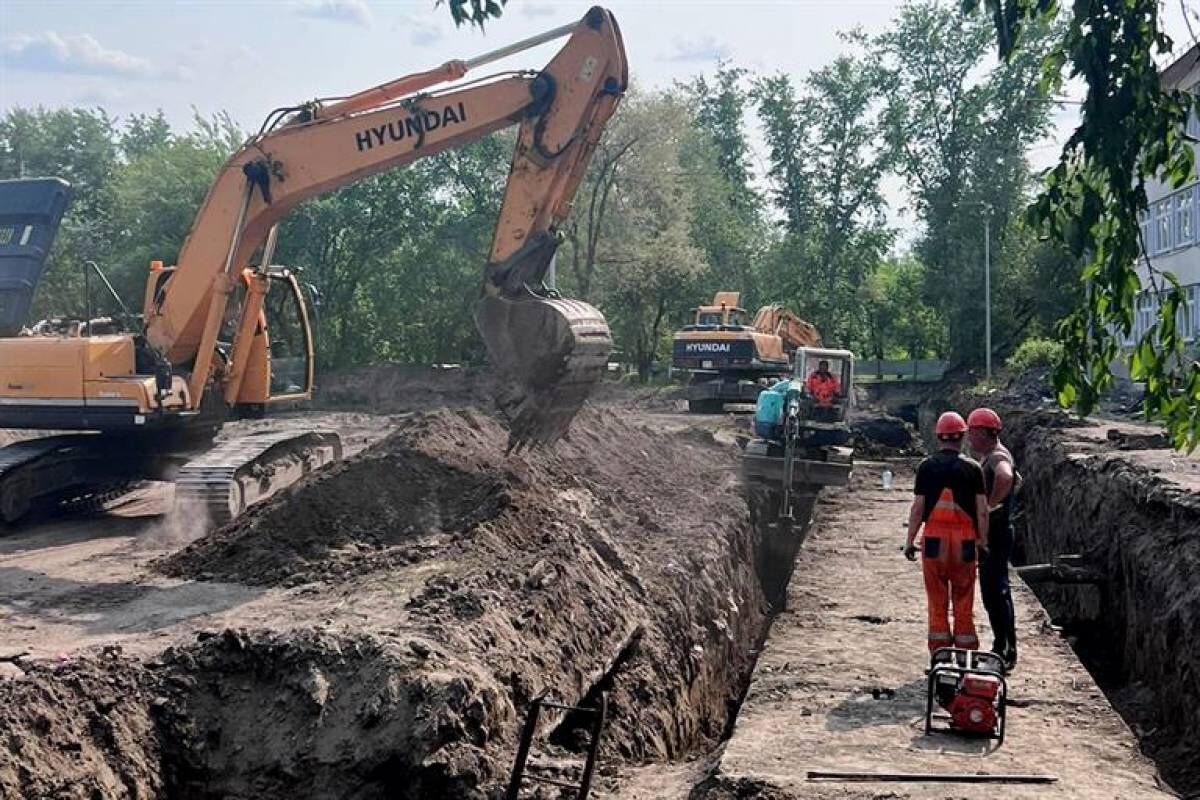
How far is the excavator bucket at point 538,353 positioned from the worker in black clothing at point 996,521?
392 cm

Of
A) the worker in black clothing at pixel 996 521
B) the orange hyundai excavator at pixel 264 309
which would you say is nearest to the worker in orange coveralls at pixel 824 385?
the orange hyundai excavator at pixel 264 309

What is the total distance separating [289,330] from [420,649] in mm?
8678

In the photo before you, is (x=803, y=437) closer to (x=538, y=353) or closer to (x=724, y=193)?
(x=538, y=353)

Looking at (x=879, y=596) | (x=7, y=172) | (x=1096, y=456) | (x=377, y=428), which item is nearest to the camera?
(x=879, y=596)

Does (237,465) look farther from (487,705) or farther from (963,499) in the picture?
(963,499)

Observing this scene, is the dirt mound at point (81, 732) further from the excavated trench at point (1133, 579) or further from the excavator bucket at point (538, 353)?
the excavated trench at point (1133, 579)

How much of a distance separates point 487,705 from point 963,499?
10.2 ft

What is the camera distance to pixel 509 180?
12344mm

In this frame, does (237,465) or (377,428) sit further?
(377,428)

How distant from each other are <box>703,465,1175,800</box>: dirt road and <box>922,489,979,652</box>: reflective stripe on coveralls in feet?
1.67

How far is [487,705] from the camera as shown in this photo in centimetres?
705

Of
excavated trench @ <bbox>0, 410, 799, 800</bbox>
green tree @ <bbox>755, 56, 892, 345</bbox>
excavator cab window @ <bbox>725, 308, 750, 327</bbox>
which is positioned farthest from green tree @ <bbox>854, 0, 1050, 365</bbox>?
excavated trench @ <bbox>0, 410, 799, 800</bbox>

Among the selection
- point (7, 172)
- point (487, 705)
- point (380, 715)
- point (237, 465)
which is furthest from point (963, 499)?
point (7, 172)

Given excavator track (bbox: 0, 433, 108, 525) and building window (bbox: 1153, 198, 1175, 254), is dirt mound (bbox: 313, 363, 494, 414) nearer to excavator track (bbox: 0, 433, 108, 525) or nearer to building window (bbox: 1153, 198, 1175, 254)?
building window (bbox: 1153, 198, 1175, 254)
